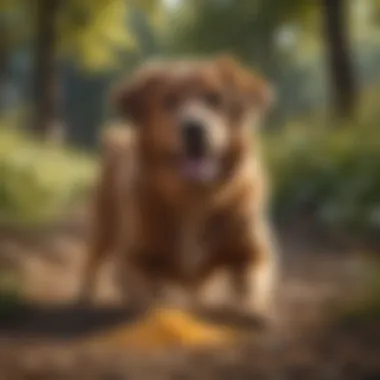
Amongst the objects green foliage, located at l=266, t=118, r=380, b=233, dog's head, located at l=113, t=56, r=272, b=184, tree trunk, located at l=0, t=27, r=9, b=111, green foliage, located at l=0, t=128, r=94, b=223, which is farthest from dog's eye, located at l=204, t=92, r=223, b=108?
tree trunk, located at l=0, t=27, r=9, b=111

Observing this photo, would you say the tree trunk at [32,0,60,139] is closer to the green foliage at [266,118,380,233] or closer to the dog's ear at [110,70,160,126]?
the dog's ear at [110,70,160,126]

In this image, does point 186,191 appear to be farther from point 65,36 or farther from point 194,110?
point 65,36

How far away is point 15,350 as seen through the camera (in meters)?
1.43

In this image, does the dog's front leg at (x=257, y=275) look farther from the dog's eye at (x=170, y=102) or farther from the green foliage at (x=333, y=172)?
the dog's eye at (x=170, y=102)

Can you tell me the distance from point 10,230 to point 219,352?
15.5 inches

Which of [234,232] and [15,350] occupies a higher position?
[234,232]

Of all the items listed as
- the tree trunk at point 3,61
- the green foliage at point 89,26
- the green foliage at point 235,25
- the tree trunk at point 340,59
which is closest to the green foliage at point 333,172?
the tree trunk at point 340,59

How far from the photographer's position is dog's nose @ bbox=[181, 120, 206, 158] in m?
1.43

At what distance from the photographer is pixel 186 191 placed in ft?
4.86

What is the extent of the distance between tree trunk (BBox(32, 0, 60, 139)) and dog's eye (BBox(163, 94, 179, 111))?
0.18 m

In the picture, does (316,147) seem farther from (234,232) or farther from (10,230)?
(10,230)

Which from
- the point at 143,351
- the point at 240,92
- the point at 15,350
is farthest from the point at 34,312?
the point at 240,92

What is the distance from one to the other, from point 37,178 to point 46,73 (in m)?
0.18

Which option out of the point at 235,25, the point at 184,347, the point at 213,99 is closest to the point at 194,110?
the point at 213,99
